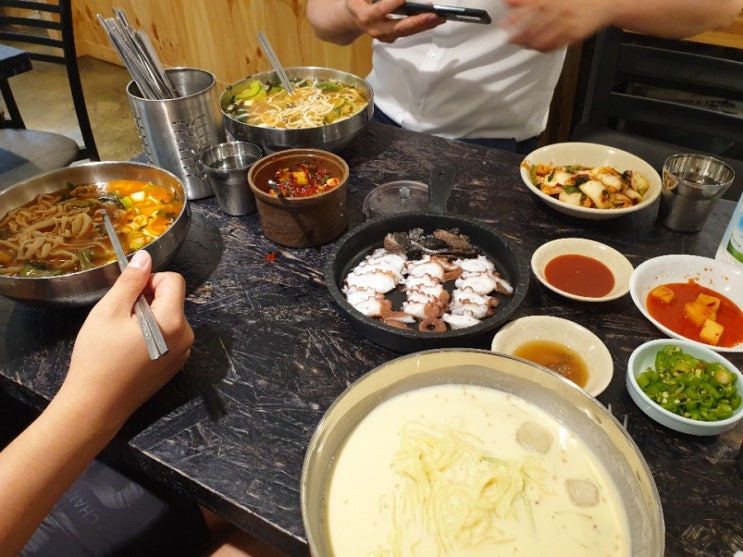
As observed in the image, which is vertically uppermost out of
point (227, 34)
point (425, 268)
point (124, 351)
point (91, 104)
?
point (124, 351)

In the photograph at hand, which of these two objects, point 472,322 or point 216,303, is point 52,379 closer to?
point 216,303

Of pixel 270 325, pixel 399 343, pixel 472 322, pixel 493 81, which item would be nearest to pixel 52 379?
pixel 270 325

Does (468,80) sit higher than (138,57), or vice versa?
(138,57)

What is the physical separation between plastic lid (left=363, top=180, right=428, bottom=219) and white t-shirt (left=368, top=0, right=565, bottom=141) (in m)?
0.67

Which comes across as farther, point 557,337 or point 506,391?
point 557,337

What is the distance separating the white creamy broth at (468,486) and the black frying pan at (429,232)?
0.68ft

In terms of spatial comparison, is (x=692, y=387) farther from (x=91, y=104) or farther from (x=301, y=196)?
(x=91, y=104)

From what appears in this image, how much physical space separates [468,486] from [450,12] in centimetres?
144

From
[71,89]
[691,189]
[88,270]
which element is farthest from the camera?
[71,89]

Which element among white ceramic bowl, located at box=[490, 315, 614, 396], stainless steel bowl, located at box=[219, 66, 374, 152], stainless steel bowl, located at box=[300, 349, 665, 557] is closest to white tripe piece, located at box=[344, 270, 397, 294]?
white ceramic bowl, located at box=[490, 315, 614, 396]

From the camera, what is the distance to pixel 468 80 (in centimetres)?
240

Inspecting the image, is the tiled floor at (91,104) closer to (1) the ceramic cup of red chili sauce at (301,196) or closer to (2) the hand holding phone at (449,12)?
(1) the ceramic cup of red chili sauce at (301,196)

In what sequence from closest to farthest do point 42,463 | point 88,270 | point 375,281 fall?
1. point 42,463
2. point 88,270
3. point 375,281

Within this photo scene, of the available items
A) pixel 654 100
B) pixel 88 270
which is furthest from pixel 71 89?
pixel 654 100
